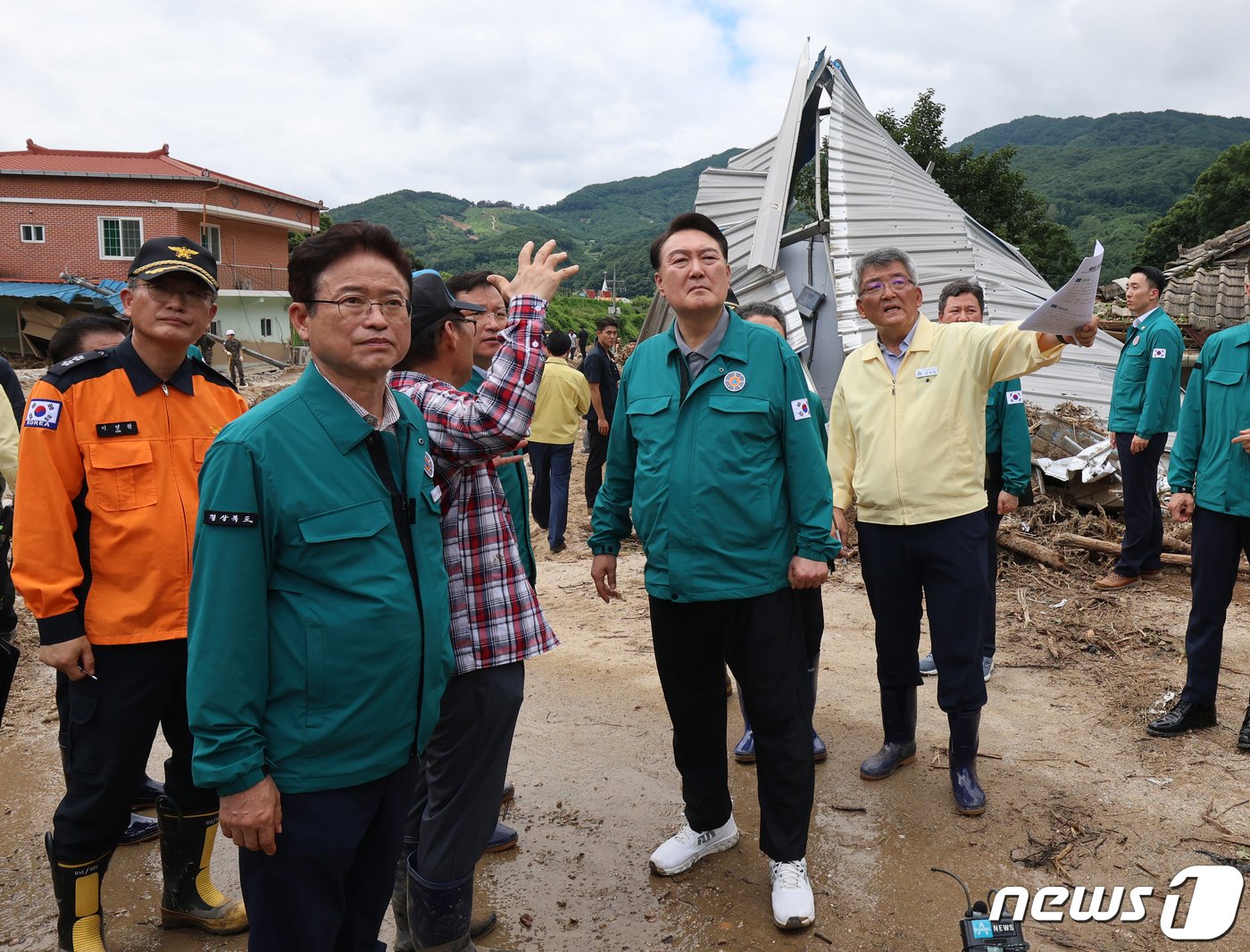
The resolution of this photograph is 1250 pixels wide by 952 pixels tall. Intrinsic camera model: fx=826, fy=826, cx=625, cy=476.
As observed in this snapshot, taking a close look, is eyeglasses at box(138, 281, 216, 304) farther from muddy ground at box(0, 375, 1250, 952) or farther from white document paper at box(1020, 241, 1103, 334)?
white document paper at box(1020, 241, 1103, 334)

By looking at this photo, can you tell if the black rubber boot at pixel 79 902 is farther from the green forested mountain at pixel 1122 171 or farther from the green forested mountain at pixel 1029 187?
the green forested mountain at pixel 1122 171

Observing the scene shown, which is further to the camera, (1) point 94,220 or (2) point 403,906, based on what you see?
(1) point 94,220

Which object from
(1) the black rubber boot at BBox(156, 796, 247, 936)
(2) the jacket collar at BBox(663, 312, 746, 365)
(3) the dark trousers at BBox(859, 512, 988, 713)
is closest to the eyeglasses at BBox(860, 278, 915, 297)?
(2) the jacket collar at BBox(663, 312, 746, 365)

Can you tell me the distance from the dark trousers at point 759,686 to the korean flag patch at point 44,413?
193 cm

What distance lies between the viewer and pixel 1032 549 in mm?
6711

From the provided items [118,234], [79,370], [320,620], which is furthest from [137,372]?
[118,234]

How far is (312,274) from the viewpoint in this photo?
181cm

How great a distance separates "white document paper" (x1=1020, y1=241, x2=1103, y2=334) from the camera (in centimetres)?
248

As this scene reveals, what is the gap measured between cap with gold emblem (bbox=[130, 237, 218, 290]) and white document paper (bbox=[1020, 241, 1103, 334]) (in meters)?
2.57

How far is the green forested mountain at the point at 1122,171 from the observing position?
160 ft

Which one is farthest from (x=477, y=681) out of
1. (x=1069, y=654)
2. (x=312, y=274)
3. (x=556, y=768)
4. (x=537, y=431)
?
(x=537, y=431)

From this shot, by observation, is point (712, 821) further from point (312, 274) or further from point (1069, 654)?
point (1069, 654)

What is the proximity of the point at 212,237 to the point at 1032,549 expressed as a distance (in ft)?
106

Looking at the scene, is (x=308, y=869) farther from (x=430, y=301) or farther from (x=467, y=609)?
(x=430, y=301)
